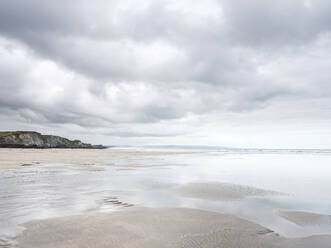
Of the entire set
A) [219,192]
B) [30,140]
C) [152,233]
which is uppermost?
[30,140]

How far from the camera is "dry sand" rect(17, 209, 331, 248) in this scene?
525cm

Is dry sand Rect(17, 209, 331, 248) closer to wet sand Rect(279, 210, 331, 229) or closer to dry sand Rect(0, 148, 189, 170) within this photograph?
wet sand Rect(279, 210, 331, 229)

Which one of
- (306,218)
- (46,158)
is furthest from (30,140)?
(306,218)

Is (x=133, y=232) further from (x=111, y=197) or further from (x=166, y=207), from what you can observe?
(x=111, y=197)

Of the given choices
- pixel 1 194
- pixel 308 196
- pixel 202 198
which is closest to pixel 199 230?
pixel 202 198

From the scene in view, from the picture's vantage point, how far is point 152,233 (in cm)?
586

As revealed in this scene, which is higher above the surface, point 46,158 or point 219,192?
point 46,158

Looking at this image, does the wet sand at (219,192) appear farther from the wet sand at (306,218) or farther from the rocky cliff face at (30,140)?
the rocky cliff face at (30,140)

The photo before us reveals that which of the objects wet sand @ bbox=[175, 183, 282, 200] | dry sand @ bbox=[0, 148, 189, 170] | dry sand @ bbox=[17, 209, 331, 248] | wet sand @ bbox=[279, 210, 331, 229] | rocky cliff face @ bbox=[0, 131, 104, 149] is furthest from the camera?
rocky cliff face @ bbox=[0, 131, 104, 149]

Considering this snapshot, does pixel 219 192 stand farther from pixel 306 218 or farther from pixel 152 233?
pixel 152 233

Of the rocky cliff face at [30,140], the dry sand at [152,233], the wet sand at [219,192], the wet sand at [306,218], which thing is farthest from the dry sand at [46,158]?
the rocky cliff face at [30,140]

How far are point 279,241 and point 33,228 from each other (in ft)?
21.0

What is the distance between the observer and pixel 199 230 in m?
6.17

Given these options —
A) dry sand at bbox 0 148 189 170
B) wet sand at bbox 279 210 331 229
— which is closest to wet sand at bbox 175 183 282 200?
wet sand at bbox 279 210 331 229
